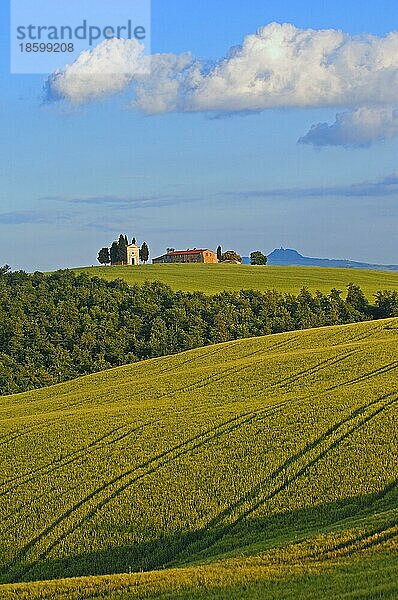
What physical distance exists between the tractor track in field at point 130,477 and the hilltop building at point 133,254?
151 meters

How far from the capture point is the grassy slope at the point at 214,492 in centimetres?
1739

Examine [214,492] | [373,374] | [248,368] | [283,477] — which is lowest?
[214,492]

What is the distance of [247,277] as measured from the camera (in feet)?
462

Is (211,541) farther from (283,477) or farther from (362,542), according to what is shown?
(362,542)

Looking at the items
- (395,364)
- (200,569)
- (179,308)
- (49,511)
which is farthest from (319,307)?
→ (200,569)

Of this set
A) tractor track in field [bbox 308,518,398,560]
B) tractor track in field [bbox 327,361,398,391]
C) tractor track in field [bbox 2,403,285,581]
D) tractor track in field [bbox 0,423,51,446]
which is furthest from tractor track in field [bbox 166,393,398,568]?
tractor track in field [bbox 0,423,51,446]

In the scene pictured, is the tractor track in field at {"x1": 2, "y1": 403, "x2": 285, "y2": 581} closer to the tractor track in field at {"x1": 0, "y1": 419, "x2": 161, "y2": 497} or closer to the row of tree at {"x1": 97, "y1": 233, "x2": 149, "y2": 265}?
the tractor track in field at {"x1": 0, "y1": 419, "x2": 161, "y2": 497}

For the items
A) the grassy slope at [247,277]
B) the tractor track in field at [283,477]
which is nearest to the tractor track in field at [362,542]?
the tractor track in field at [283,477]

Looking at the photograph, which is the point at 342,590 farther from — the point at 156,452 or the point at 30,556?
the point at 156,452

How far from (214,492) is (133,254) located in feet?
544

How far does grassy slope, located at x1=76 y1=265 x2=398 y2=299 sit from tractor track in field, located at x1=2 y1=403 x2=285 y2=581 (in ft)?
274

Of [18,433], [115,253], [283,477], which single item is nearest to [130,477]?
[283,477]

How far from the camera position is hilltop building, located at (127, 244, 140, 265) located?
189m

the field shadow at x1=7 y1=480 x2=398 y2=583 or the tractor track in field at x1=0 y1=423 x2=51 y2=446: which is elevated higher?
the field shadow at x1=7 y1=480 x2=398 y2=583
